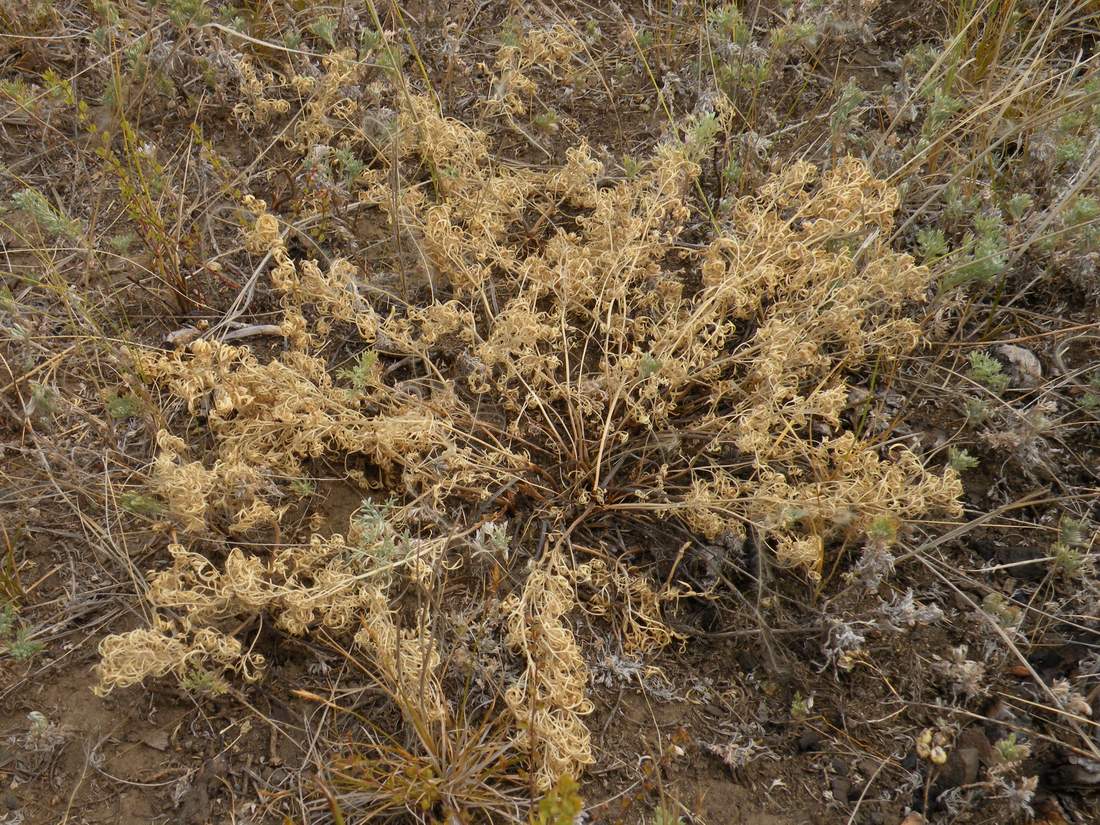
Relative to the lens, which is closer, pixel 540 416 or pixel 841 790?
pixel 841 790

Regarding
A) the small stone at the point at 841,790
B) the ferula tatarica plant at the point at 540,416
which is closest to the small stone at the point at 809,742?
the small stone at the point at 841,790

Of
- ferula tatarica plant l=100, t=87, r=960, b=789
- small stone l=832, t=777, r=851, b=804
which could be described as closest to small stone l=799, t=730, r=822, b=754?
small stone l=832, t=777, r=851, b=804

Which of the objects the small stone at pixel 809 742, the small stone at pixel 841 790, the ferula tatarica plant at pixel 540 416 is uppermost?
the ferula tatarica plant at pixel 540 416

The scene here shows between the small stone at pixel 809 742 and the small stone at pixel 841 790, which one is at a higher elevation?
the small stone at pixel 809 742

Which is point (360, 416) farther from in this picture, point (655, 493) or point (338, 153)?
point (338, 153)

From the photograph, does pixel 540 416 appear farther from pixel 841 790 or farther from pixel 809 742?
pixel 841 790

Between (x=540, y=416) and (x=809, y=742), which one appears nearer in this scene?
(x=809, y=742)

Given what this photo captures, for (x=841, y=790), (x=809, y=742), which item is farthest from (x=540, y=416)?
(x=841, y=790)

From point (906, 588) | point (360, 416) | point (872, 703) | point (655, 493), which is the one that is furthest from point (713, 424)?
point (360, 416)

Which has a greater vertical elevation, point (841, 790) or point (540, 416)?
point (540, 416)

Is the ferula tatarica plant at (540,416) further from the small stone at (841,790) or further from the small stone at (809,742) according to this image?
the small stone at (841,790)

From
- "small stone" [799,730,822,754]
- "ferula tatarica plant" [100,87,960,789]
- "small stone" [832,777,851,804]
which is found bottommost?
"small stone" [832,777,851,804]

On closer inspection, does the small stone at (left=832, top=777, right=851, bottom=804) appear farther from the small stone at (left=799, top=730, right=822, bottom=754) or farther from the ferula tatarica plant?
the ferula tatarica plant

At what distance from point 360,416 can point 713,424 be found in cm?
106
